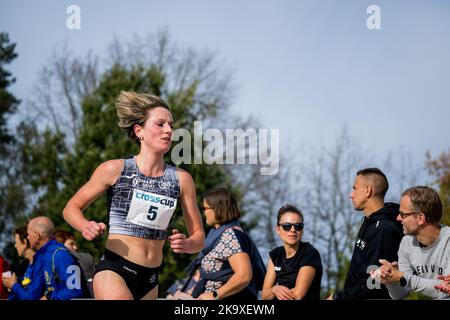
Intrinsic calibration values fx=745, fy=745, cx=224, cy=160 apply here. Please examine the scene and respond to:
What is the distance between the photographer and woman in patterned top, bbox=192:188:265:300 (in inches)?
267

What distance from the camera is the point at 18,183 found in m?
25.5

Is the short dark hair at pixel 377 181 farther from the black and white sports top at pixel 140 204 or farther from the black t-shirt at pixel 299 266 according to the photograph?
Answer: the black and white sports top at pixel 140 204

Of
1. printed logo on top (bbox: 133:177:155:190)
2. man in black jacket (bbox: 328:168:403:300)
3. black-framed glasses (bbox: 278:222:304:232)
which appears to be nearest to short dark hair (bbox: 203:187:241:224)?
black-framed glasses (bbox: 278:222:304:232)

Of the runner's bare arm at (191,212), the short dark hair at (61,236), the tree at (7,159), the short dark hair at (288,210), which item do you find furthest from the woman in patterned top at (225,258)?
the tree at (7,159)

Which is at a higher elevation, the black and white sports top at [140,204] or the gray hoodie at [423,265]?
the black and white sports top at [140,204]

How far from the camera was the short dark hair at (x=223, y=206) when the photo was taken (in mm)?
7078

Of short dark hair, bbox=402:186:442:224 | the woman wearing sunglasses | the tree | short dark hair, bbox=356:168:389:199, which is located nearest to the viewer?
short dark hair, bbox=402:186:442:224

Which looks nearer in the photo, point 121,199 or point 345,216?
point 121,199

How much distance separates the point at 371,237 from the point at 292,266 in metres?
1.07

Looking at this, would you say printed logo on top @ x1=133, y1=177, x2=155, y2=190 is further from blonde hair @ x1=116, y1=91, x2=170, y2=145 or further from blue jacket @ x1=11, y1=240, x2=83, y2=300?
blue jacket @ x1=11, y1=240, x2=83, y2=300

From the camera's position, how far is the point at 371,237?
5.92 metres
